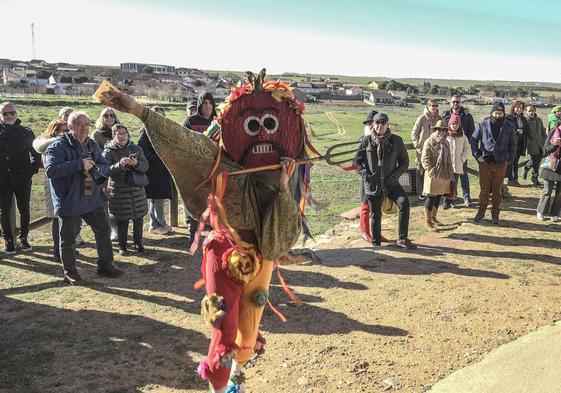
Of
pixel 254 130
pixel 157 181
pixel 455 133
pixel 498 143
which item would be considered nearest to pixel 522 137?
pixel 455 133

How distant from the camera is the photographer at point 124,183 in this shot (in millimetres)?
6723

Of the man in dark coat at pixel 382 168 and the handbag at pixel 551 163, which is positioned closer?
the man in dark coat at pixel 382 168

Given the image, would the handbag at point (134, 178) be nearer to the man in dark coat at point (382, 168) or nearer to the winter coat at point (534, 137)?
the man in dark coat at point (382, 168)

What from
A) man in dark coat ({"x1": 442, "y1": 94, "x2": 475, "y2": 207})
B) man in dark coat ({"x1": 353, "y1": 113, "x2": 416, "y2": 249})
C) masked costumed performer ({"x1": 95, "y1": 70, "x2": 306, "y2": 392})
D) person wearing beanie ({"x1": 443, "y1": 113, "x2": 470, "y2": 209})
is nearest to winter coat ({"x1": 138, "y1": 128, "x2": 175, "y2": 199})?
man in dark coat ({"x1": 353, "y1": 113, "x2": 416, "y2": 249})

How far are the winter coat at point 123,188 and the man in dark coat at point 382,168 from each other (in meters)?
3.04

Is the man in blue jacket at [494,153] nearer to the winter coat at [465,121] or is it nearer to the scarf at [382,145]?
the winter coat at [465,121]

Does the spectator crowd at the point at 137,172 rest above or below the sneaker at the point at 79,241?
above

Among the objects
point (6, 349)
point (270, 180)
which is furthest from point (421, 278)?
point (6, 349)

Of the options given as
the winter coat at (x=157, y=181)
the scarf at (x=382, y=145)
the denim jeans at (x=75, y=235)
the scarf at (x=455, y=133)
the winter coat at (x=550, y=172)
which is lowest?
the denim jeans at (x=75, y=235)

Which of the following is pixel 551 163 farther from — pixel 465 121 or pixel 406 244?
pixel 406 244

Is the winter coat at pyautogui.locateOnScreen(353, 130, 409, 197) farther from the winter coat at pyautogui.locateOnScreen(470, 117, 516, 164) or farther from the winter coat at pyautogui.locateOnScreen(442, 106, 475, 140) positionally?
the winter coat at pyautogui.locateOnScreen(442, 106, 475, 140)

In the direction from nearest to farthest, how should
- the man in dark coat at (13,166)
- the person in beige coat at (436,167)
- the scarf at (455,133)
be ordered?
the man in dark coat at (13,166) < the person in beige coat at (436,167) < the scarf at (455,133)

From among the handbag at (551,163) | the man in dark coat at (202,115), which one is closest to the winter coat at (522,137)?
the handbag at (551,163)

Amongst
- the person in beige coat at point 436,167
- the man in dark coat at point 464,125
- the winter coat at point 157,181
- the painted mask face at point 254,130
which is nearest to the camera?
the painted mask face at point 254,130
